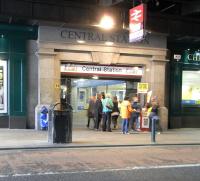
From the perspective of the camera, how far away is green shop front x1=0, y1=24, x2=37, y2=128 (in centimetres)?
1808

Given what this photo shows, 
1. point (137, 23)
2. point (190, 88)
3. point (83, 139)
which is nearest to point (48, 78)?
point (83, 139)

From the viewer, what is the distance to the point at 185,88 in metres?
21.5

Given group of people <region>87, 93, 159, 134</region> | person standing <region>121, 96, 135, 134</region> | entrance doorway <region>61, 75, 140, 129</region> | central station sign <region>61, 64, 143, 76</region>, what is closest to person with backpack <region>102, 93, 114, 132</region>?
group of people <region>87, 93, 159, 134</region>

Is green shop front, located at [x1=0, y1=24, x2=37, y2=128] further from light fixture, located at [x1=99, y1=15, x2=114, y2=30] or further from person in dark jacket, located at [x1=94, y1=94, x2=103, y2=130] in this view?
person in dark jacket, located at [x1=94, y1=94, x2=103, y2=130]

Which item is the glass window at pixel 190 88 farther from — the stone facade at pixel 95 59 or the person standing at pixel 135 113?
the person standing at pixel 135 113

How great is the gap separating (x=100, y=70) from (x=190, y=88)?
5.21m

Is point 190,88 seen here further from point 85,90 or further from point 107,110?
point 107,110

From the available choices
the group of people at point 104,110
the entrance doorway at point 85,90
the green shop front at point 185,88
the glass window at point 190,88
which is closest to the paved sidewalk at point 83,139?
the group of people at point 104,110

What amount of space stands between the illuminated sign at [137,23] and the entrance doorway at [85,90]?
156 inches

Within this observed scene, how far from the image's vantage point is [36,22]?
17.5 metres

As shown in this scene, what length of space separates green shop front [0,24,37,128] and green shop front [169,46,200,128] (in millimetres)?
7442

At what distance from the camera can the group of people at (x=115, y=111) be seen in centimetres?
1755

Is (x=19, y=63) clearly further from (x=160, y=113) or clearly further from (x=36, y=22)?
(x=160, y=113)

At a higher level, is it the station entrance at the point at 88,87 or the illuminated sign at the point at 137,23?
the illuminated sign at the point at 137,23
